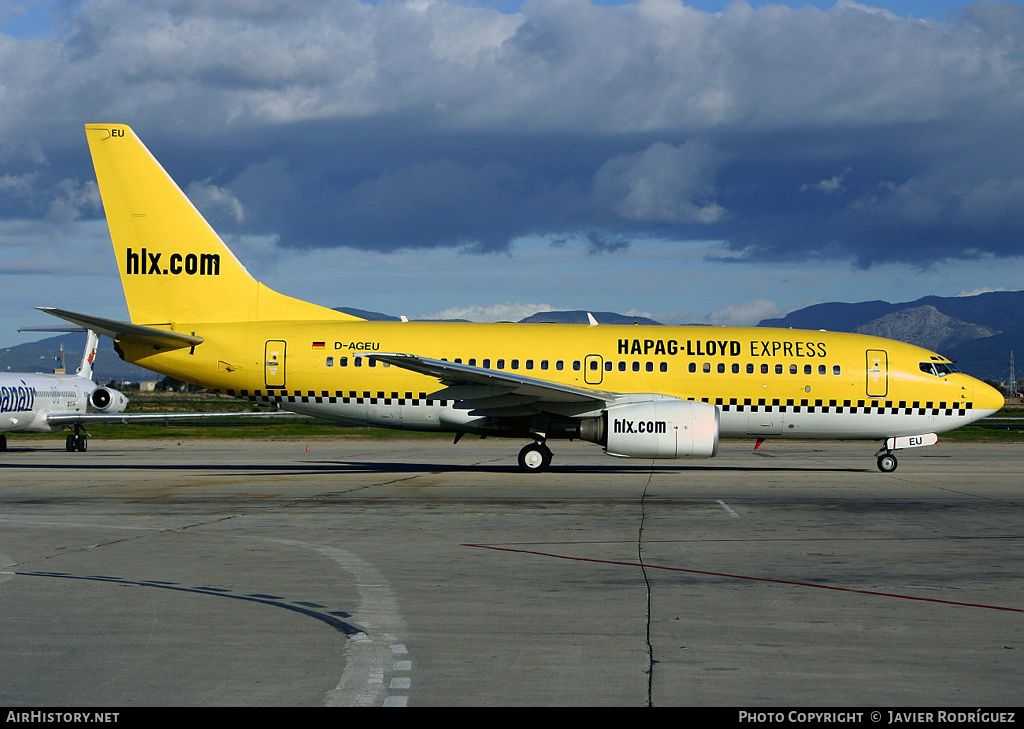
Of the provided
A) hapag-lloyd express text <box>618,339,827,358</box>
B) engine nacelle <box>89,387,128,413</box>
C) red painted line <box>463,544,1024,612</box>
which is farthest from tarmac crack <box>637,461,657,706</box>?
engine nacelle <box>89,387,128,413</box>

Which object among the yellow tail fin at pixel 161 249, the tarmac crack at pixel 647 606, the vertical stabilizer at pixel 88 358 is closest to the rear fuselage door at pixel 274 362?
the yellow tail fin at pixel 161 249

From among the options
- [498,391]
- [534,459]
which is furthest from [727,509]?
[534,459]

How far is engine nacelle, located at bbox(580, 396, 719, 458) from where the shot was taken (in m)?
24.4

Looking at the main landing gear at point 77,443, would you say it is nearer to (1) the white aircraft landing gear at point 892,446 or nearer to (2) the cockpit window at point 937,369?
(1) the white aircraft landing gear at point 892,446

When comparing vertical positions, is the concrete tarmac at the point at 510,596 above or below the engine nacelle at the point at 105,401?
below

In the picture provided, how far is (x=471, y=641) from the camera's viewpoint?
8133mm

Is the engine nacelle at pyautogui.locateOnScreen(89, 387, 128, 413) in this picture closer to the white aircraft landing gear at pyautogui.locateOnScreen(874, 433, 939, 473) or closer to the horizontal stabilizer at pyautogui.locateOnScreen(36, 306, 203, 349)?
the horizontal stabilizer at pyautogui.locateOnScreen(36, 306, 203, 349)

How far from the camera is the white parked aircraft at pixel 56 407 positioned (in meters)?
42.0

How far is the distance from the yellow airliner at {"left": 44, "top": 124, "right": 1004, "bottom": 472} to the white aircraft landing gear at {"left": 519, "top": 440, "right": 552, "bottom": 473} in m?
0.04

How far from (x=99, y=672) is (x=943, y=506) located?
15.9 metres

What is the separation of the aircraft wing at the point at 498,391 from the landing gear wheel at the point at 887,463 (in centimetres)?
795

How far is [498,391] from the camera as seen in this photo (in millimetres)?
25250

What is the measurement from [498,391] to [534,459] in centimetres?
243

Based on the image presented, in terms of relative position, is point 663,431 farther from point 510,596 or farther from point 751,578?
point 510,596
